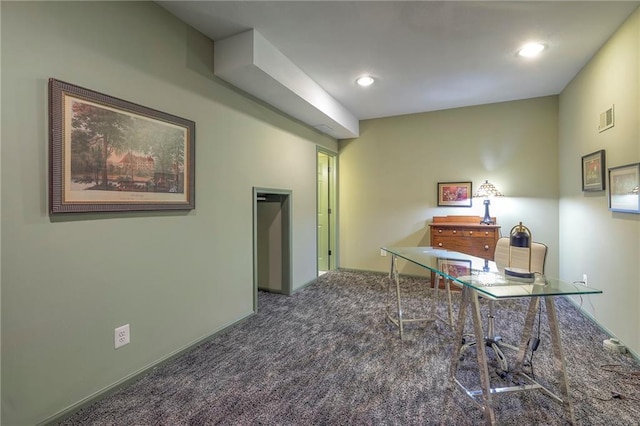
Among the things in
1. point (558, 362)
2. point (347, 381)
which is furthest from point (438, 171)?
point (347, 381)

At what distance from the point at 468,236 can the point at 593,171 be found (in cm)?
147

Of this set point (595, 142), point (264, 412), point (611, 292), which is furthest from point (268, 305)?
point (595, 142)

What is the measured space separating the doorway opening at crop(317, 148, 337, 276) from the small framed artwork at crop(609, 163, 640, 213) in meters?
3.48

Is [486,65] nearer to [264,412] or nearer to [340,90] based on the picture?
[340,90]

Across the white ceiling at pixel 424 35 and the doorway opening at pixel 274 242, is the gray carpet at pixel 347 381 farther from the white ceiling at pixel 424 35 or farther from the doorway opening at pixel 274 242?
the white ceiling at pixel 424 35

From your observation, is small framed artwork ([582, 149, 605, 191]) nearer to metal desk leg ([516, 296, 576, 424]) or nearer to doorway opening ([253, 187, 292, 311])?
metal desk leg ([516, 296, 576, 424])

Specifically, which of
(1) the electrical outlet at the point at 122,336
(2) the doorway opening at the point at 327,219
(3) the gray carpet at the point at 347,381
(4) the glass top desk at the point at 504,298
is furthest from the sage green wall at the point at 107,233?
(2) the doorway opening at the point at 327,219

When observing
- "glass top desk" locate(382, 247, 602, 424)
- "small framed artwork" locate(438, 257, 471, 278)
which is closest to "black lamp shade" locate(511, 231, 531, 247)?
"glass top desk" locate(382, 247, 602, 424)

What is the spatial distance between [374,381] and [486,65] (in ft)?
10.5

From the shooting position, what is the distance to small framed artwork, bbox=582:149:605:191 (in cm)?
260

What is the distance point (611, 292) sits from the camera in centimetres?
246

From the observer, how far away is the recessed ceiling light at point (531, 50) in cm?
258

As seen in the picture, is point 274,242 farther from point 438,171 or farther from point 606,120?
point 606,120

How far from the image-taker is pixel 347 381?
193 cm
